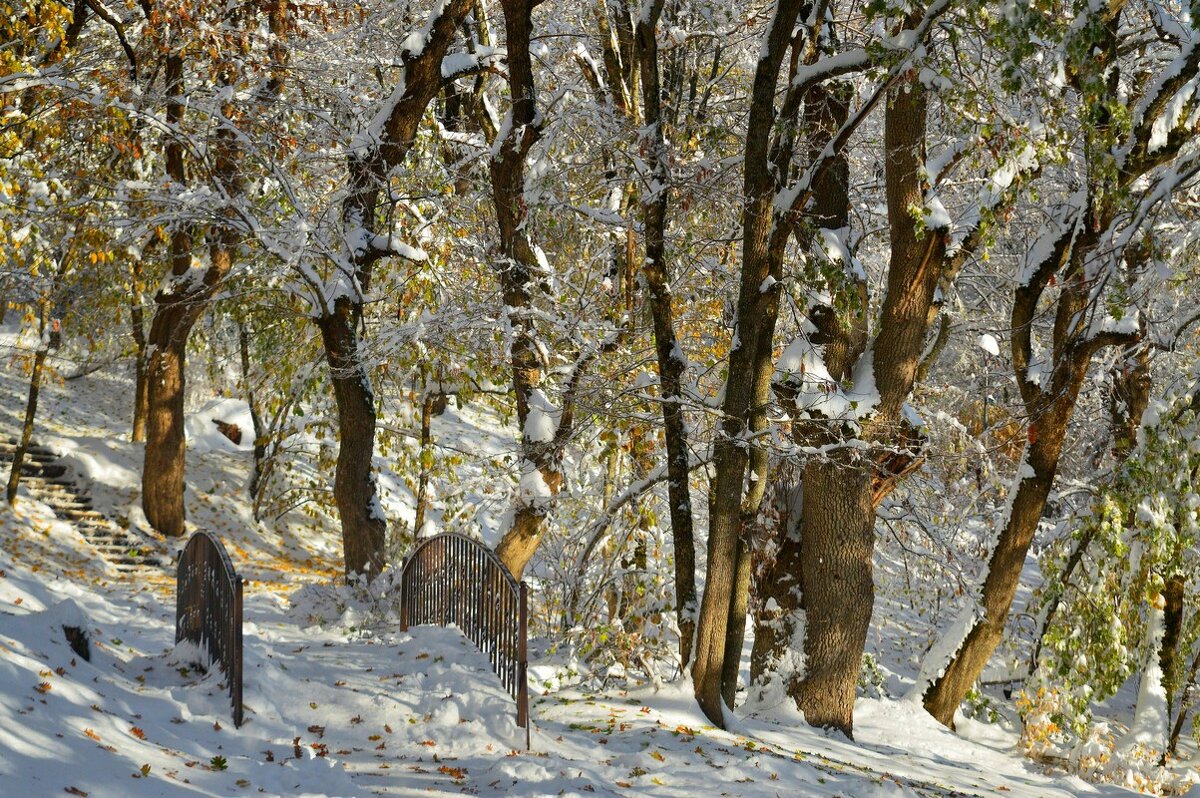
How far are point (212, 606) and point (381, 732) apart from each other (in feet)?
5.68

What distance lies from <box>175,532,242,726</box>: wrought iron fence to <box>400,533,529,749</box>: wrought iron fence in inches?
69.7

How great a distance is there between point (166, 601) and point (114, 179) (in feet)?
18.1

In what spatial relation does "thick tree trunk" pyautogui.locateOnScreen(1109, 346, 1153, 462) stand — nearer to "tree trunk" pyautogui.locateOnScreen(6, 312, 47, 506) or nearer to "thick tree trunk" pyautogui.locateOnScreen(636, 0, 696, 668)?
"thick tree trunk" pyautogui.locateOnScreen(636, 0, 696, 668)

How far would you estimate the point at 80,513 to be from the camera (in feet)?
59.6

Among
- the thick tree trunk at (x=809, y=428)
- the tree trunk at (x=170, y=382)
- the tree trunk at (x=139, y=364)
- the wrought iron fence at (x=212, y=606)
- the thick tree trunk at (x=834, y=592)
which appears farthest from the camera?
the tree trunk at (x=139, y=364)

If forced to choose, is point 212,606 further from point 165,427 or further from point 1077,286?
point 165,427

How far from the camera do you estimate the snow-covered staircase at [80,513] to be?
56.6 ft

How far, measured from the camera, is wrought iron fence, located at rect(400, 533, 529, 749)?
7336 millimetres

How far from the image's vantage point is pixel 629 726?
8.28m

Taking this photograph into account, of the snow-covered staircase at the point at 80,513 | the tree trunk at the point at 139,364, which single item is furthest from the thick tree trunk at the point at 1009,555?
the tree trunk at the point at 139,364

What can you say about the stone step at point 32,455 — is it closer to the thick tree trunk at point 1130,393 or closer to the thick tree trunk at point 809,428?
the thick tree trunk at point 809,428

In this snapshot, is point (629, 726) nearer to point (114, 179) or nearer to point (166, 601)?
point (166, 601)

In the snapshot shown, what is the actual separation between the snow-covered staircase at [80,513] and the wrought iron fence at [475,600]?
8.25 m

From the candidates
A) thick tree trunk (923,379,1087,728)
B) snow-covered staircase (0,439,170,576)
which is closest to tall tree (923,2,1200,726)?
thick tree trunk (923,379,1087,728)
